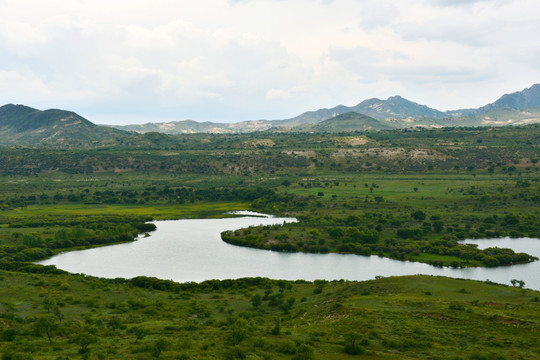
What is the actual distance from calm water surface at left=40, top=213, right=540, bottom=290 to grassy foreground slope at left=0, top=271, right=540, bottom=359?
1365 centimetres

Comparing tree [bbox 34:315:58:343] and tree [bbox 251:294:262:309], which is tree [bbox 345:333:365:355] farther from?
tree [bbox 34:315:58:343]

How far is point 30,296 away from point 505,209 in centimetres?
13187

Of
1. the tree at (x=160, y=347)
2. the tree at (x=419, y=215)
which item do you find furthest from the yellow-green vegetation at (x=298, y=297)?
the tree at (x=419, y=215)

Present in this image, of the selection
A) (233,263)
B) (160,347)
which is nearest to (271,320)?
(160,347)

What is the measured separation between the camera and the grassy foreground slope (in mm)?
38156

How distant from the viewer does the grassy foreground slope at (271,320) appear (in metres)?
38.2

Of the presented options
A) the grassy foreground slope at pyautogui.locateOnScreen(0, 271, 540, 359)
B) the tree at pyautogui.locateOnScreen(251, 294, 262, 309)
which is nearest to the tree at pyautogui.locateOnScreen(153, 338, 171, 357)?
the grassy foreground slope at pyautogui.locateOnScreen(0, 271, 540, 359)

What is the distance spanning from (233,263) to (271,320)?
42216 mm

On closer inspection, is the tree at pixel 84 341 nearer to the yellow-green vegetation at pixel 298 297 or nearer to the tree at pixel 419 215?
the yellow-green vegetation at pixel 298 297

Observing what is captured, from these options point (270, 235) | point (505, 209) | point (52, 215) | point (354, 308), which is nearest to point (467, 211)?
point (505, 209)

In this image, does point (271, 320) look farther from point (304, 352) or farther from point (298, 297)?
point (304, 352)

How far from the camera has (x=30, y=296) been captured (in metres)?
63.5

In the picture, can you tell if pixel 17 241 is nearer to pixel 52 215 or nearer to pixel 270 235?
pixel 52 215

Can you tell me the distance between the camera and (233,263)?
96062 millimetres
